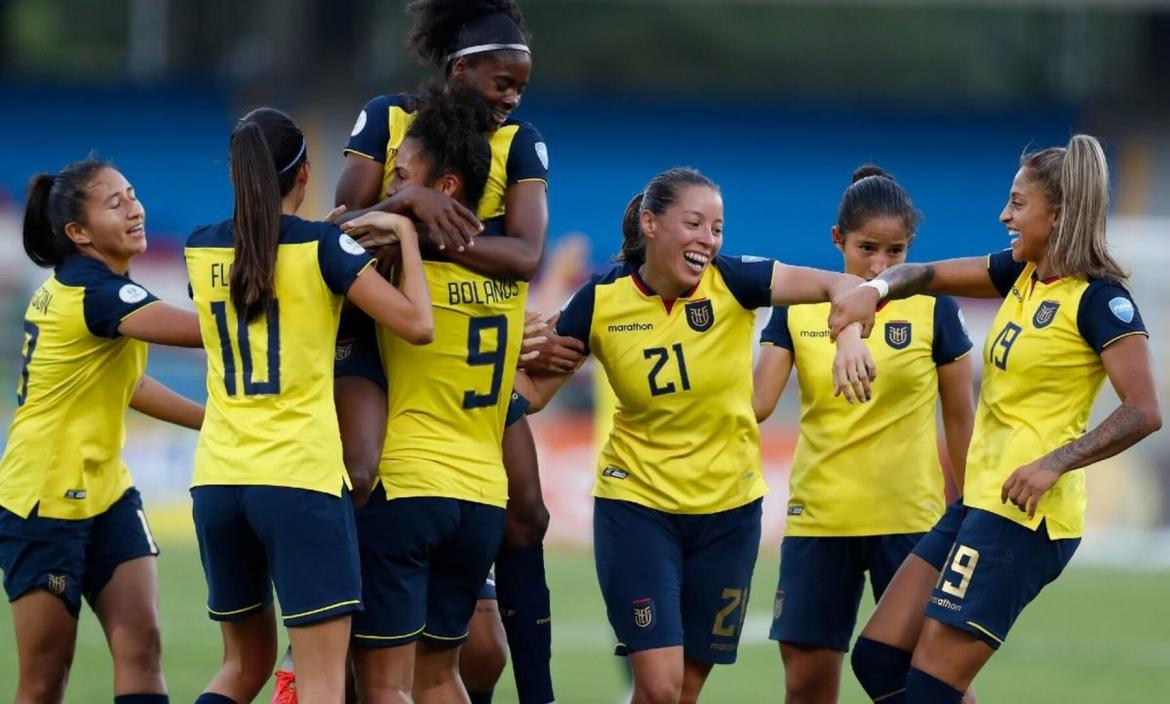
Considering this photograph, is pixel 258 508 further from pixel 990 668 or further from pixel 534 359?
pixel 990 668

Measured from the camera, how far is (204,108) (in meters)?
27.6

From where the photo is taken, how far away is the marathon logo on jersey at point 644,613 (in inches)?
253

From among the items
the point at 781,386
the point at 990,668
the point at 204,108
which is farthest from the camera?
the point at 204,108

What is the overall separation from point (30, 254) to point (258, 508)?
195cm

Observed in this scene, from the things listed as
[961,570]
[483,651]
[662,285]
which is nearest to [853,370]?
[961,570]

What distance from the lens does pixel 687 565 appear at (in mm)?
6668

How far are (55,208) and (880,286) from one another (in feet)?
10.5

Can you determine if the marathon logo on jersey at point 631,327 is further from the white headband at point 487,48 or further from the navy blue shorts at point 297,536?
the navy blue shorts at point 297,536

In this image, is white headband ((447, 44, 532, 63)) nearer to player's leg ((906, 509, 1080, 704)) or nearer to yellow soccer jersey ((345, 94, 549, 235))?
yellow soccer jersey ((345, 94, 549, 235))

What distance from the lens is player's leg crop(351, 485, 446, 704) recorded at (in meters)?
5.78

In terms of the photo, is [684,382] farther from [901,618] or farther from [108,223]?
[108,223]

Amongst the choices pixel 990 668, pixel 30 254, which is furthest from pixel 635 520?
pixel 990 668

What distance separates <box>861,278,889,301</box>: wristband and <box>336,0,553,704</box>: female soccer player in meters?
1.20

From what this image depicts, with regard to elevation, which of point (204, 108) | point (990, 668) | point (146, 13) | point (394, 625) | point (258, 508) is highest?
point (146, 13)
